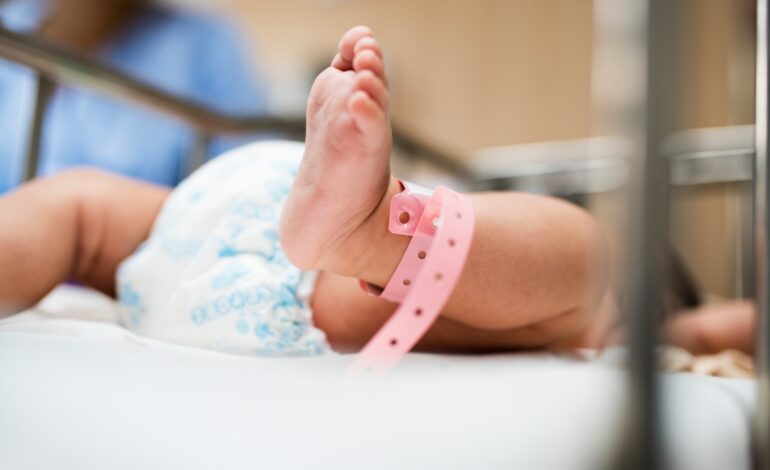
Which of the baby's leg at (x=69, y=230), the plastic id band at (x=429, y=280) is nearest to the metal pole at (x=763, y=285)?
the plastic id band at (x=429, y=280)

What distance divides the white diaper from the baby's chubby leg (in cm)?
4

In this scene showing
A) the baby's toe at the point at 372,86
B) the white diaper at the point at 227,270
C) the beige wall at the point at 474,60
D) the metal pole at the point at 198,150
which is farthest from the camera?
the beige wall at the point at 474,60

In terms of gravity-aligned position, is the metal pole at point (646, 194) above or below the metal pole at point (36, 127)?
below

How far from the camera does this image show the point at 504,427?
0.31 metres

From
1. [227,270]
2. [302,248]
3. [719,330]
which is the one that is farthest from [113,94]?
[719,330]

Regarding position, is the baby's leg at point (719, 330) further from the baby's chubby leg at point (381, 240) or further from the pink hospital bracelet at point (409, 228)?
the pink hospital bracelet at point (409, 228)

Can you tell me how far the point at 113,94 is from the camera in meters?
0.74

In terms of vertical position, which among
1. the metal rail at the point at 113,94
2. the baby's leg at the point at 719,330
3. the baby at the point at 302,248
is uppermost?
the metal rail at the point at 113,94

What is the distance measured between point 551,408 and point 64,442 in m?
0.26

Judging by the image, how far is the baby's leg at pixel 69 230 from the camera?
1.71ft

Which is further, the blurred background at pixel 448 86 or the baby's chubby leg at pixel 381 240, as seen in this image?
the blurred background at pixel 448 86

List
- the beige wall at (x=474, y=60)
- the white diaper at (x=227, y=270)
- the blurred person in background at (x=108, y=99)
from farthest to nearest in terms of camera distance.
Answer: the beige wall at (x=474, y=60) → the blurred person in background at (x=108, y=99) → the white diaper at (x=227, y=270)

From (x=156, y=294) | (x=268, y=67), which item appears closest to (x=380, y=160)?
(x=156, y=294)

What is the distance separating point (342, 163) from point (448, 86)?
73.4 inches
